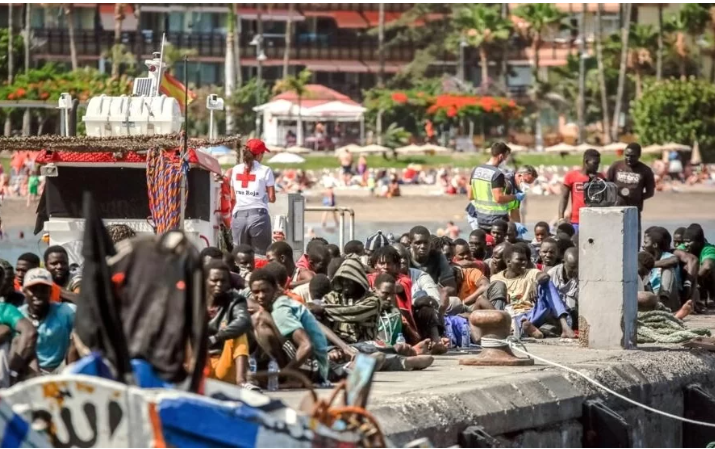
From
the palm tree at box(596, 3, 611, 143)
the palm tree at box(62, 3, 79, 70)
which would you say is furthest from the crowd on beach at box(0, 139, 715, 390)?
the palm tree at box(596, 3, 611, 143)

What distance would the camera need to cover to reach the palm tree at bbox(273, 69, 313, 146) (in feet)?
267

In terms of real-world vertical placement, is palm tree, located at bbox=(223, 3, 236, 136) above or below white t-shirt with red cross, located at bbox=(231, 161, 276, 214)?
above

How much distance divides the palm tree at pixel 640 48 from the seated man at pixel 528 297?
2873 inches

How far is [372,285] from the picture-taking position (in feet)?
44.1

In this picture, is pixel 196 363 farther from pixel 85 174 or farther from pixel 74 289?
pixel 85 174

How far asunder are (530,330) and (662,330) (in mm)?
1181

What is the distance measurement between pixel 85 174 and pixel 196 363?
10481mm

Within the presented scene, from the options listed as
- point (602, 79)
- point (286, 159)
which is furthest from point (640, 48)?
point (286, 159)

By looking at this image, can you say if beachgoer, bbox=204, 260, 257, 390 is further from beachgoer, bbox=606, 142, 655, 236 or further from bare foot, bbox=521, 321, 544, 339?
beachgoer, bbox=606, 142, 655, 236

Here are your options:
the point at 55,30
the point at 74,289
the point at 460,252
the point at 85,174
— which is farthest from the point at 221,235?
the point at 55,30

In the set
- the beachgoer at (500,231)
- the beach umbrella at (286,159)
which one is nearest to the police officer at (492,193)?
the beachgoer at (500,231)

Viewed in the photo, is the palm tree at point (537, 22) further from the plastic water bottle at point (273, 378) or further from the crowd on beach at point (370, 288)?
the plastic water bottle at point (273, 378)

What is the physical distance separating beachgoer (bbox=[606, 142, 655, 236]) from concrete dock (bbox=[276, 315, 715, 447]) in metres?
3.76

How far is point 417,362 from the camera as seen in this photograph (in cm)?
1291
